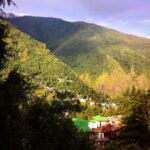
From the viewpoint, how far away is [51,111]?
2286 centimetres

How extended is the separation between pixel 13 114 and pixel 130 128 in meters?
22.2

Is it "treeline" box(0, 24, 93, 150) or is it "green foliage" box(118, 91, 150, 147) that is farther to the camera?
"green foliage" box(118, 91, 150, 147)

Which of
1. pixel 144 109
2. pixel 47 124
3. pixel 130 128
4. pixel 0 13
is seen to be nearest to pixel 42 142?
pixel 47 124

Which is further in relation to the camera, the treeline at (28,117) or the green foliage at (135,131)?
the green foliage at (135,131)

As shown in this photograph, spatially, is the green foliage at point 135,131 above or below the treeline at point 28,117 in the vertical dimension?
below

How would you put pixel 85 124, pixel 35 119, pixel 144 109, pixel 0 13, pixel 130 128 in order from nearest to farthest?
pixel 0 13 < pixel 35 119 < pixel 130 128 < pixel 144 109 < pixel 85 124

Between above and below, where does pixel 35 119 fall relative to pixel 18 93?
below

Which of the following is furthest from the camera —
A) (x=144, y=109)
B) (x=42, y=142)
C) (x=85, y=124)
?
(x=85, y=124)

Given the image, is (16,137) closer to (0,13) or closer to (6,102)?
(6,102)

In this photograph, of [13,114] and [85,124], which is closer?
[13,114]

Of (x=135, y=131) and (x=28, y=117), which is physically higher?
(x=28, y=117)

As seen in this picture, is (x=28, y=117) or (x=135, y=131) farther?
(x=135, y=131)

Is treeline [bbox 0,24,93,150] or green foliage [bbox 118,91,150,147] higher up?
treeline [bbox 0,24,93,150]

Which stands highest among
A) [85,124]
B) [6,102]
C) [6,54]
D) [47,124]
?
[6,54]
